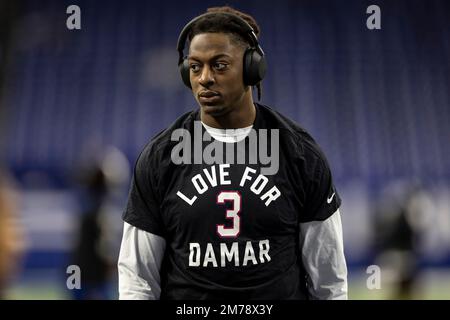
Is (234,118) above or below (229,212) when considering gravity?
above

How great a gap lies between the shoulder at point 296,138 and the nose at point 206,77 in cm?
15

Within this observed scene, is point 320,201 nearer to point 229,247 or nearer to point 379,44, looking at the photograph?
point 229,247

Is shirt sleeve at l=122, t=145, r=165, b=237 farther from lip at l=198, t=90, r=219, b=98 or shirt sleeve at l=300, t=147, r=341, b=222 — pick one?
shirt sleeve at l=300, t=147, r=341, b=222

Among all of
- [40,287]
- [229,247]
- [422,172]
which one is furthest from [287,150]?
[422,172]

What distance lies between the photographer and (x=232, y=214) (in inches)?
44.8

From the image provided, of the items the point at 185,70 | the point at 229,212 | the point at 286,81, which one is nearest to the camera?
the point at 229,212

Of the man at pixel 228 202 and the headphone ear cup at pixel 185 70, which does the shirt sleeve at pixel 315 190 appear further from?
the headphone ear cup at pixel 185 70

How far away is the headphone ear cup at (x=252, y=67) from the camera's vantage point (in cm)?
118

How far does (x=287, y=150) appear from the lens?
1180 mm

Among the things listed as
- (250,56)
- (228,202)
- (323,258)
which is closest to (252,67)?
(250,56)

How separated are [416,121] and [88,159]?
2222 mm

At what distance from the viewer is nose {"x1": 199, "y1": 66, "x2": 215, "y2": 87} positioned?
115 centimetres

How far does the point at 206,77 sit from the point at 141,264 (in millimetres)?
388

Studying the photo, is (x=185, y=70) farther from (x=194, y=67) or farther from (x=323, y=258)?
(x=323, y=258)
